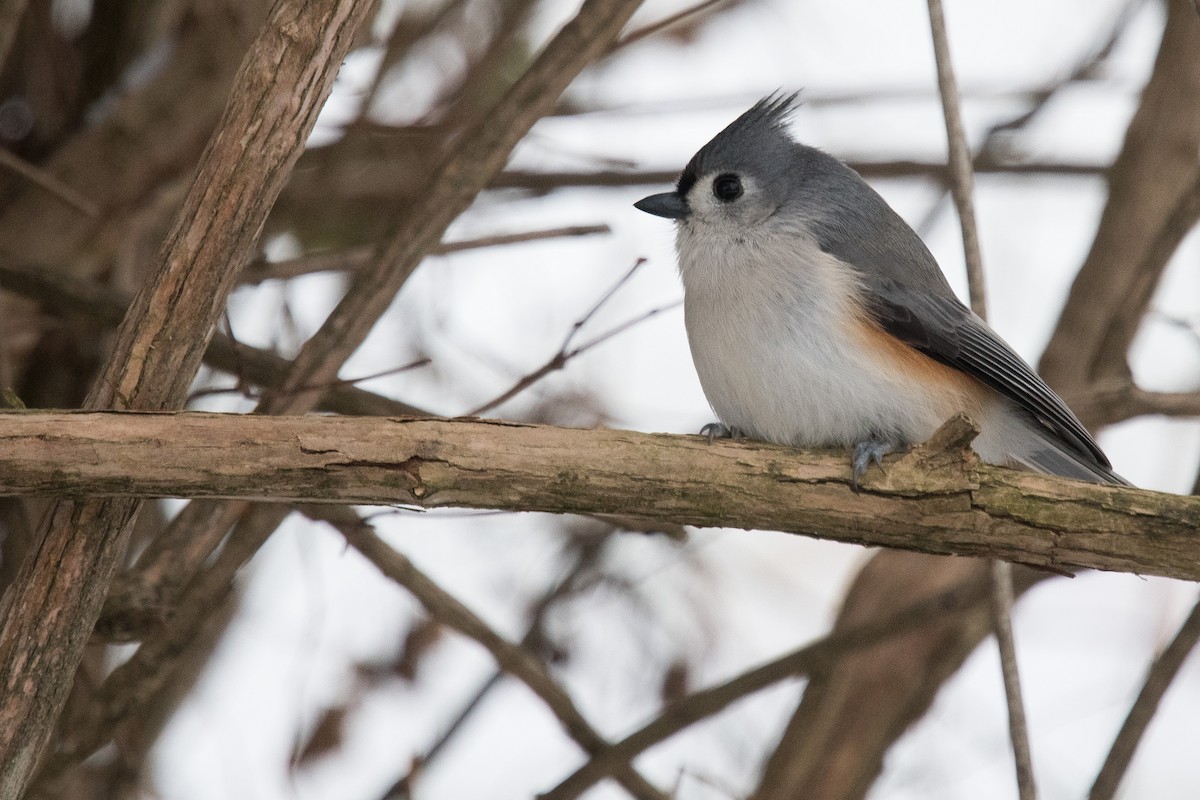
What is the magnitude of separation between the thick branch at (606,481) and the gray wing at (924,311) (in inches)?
24.9

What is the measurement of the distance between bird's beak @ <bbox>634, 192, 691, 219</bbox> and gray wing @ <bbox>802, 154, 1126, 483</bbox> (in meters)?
0.32

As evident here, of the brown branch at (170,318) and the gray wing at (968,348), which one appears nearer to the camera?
the brown branch at (170,318)

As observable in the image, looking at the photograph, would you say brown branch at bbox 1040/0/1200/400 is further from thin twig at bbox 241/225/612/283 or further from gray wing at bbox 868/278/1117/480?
thin twig at bbox 241/225/612/283

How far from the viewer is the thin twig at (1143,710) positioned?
273cm

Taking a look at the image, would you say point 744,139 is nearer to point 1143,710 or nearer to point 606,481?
point 606,481

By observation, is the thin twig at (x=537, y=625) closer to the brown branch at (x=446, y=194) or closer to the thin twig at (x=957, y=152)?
the brown branch at (x=446, y=194)

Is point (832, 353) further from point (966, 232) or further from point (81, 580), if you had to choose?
point (81, 580)

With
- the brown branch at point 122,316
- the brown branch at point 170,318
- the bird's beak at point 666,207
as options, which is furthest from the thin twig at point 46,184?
the bird's beak at point 666,207


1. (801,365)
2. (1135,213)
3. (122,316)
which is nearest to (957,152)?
(801,365)

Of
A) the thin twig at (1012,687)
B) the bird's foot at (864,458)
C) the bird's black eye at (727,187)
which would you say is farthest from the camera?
the bird's black eye at (727,187)

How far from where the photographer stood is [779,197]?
3.16 m

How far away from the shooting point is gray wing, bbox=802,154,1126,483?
2842 millimetres

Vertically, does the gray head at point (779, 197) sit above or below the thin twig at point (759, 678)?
above

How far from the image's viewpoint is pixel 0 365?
120 inches
